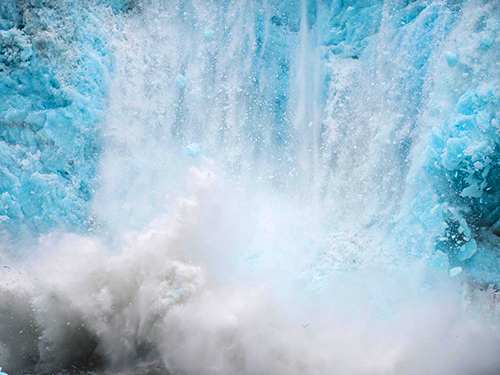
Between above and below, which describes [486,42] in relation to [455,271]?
above

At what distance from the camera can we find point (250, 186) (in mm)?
7688

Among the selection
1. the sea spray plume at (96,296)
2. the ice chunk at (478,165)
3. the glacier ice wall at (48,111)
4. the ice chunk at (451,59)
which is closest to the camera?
the ice chunk at (478,165)

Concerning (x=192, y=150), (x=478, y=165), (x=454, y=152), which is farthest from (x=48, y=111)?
(x=478, y=165)

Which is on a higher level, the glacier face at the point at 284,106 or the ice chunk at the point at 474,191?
the glacier face at the point at 284,106

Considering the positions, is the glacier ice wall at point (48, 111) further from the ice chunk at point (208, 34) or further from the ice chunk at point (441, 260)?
the ice chunk at point (441, 260)

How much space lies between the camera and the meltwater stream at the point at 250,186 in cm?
643

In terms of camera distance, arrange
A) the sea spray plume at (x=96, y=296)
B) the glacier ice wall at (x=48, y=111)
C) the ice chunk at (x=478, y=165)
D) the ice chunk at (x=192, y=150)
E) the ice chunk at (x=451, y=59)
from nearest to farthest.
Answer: the ice chunk at (x=478, y=165) → the ice chunk at (x=451, y=59) → the glacier ice wall at (x=48, y=111) → the sea spray plume at (x=96, y=296) → the ice chunk at (x=192, y=150)

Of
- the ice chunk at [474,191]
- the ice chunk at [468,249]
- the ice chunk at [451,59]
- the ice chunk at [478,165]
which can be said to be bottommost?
the ice chunk at [468,249]

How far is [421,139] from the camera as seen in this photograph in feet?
22.1

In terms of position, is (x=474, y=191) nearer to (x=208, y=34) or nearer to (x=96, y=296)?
(x=208, y=34)

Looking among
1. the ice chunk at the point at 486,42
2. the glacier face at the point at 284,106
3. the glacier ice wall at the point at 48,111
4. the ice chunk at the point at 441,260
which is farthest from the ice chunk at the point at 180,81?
the ice chunk at the point at 441,260

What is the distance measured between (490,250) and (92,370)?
6.02m

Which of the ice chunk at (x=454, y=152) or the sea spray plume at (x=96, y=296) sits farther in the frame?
the sea spray plume at (x=96, y=296)

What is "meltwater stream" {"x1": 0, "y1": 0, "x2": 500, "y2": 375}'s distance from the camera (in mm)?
6430
